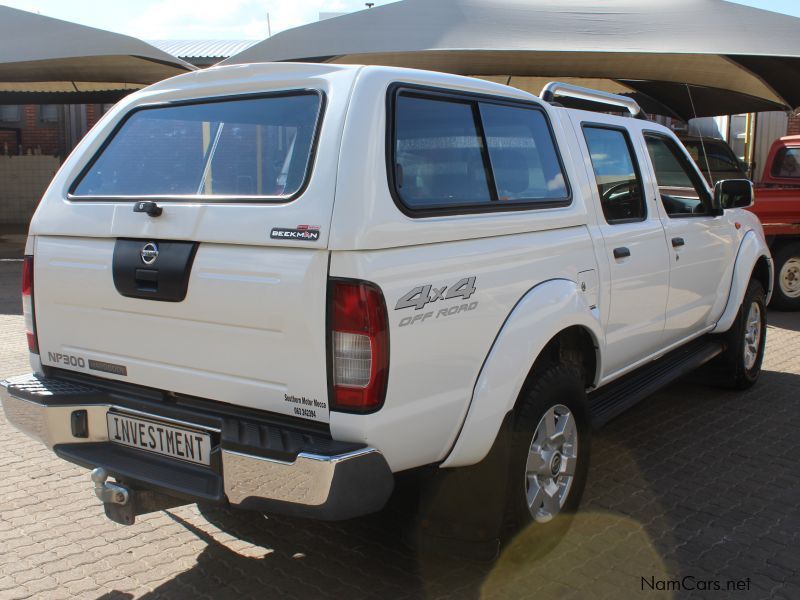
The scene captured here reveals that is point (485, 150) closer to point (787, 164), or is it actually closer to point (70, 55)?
point (787, 164)

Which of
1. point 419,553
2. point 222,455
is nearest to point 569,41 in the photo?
point 419,553

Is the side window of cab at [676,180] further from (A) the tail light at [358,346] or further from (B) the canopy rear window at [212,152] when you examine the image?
(A) the tail light at [358,346]

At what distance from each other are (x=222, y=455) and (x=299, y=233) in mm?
760

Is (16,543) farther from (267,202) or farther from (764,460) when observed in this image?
(764,460)

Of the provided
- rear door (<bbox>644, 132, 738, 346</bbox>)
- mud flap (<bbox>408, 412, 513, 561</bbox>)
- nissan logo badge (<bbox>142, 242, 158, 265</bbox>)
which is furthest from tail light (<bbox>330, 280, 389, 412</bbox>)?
rear door (<bbox>644, 132, 738, 346</bbox>)

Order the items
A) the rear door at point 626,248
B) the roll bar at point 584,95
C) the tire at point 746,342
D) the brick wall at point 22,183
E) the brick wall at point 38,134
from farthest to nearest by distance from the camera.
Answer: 1. the brick wall at point 38,134
2. the brick wall at point 22,183
3. the tire at point 746,342
4. the rear door at point 626,248
5. the roll bar at point 584,95

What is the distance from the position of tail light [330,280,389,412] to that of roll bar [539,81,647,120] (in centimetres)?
172

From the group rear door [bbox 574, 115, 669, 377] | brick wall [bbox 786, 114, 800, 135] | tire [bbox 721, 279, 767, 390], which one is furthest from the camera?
brick wall [bbox 786, 114, 800, 135]

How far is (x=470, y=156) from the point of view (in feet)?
10.1

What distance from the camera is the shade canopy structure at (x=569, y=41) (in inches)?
412

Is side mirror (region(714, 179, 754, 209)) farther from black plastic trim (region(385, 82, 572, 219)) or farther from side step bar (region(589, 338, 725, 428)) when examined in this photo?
black plastic trim (region(385, 82, 572, 219))

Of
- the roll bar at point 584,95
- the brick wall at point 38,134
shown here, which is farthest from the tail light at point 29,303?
the brick wall at point 38,134

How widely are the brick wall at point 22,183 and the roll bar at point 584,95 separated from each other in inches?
653

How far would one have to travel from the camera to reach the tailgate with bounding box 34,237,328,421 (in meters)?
2.50
